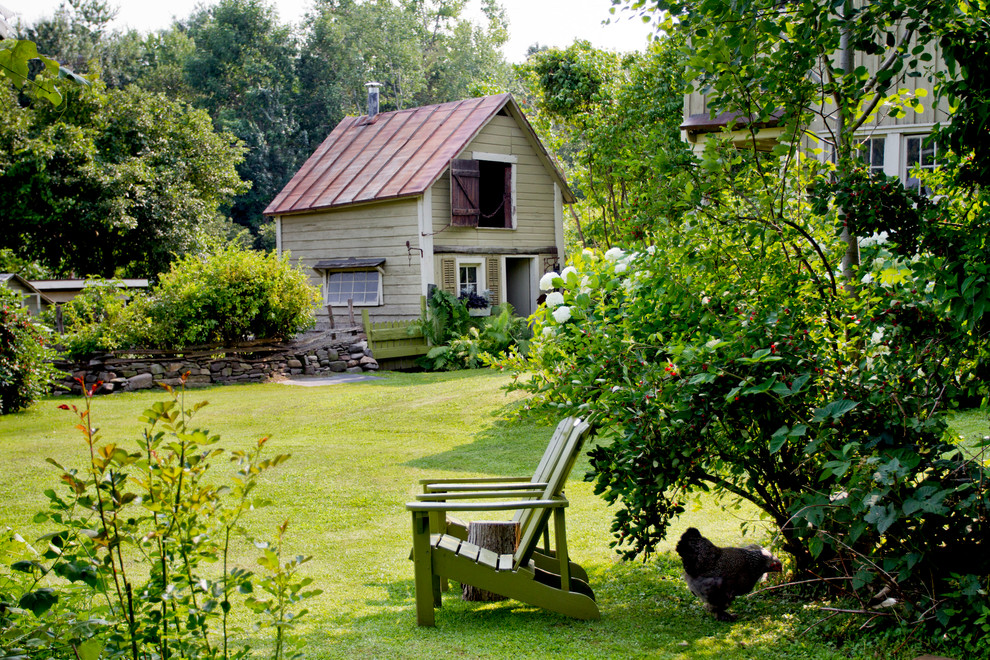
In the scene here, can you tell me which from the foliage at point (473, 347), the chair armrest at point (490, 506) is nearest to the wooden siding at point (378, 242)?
the foliage at point (473, 347)

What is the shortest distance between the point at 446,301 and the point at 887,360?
15.7 m

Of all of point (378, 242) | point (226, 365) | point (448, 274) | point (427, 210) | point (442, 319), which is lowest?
point (226, 365)

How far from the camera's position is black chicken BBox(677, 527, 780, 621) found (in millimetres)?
4090

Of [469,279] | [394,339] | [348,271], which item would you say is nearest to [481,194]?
[469,279]

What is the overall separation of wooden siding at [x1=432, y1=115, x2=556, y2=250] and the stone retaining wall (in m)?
3.70

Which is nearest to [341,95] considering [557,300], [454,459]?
[454,459]

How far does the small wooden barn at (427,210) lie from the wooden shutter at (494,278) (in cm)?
3

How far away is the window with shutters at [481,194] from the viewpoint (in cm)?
1939

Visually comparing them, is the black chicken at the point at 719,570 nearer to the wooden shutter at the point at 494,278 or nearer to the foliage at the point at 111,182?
the wooden shutter at the point at 494,278

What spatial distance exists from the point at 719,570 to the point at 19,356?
34.1 feet

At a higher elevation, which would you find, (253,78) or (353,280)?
(253,78)

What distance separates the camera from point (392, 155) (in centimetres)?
2080

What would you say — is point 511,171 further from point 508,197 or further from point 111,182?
point 111,182

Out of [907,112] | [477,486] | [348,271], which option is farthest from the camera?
[348,271]
